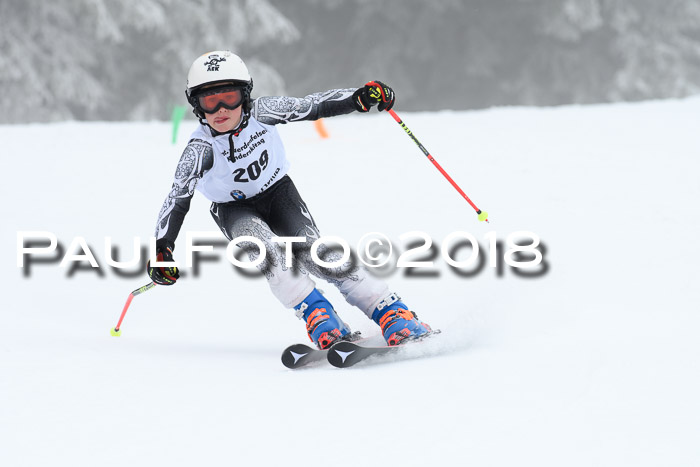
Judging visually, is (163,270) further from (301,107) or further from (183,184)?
(301,107)

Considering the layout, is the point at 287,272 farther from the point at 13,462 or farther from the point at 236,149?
the point at 13,462

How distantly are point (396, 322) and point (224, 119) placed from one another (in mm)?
1188

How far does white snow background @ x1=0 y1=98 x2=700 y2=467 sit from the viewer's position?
2.49 meters

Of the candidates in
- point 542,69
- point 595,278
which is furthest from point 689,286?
point 542,69

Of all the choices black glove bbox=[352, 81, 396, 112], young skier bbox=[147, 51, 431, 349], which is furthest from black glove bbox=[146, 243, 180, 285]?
black glove bbox=[352, 81, 396, 112]

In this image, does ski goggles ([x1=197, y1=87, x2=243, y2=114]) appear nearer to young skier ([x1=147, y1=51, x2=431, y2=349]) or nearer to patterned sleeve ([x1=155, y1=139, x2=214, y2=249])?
young skier ([x1=147, y1=51, x2=431, y2=349])

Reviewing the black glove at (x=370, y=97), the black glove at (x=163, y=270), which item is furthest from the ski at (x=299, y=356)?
the black glove at (x=370, y=97)

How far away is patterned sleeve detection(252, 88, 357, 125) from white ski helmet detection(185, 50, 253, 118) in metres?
0.16

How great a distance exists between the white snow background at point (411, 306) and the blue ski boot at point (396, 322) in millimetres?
171

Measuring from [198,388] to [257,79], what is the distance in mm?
13895

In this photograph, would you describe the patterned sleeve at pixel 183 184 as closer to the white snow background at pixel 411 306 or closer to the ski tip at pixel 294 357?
the white snow background at pixel 411 306

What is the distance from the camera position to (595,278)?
14.5 feet

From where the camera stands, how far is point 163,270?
3.68 meters

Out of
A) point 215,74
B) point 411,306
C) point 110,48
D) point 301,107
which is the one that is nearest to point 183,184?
point 215,74
